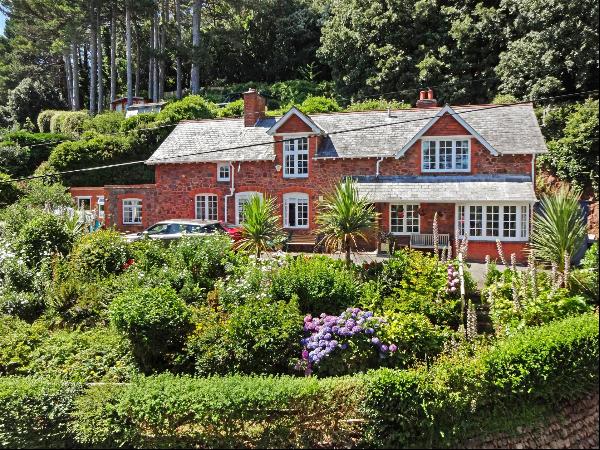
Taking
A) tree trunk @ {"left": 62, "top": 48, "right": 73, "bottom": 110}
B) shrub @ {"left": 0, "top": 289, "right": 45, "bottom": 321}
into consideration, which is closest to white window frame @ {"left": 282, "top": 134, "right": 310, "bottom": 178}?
shrub @ {"left": 0, "top": 289, "right": 45, "bottom": 321}

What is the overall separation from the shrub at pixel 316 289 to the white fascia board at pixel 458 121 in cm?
→ 1023

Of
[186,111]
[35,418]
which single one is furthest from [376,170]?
[186,111]

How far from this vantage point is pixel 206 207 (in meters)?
24.2

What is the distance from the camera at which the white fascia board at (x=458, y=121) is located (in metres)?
19.9

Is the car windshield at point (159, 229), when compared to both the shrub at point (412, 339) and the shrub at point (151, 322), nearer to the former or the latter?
the shrub at point (151, 322)

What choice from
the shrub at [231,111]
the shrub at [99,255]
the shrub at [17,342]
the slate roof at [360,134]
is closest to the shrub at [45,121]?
the shrub at [231,111]

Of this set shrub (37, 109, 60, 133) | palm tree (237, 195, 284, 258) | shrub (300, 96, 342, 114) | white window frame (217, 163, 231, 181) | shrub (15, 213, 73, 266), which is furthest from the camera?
shrub (37, 109, 60, 133)

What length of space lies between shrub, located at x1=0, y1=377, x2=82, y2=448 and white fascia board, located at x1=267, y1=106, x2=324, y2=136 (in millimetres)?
15496

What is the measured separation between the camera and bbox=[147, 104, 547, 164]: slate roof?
2019cm

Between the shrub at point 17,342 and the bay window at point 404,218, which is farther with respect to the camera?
the bay window at point 404,218

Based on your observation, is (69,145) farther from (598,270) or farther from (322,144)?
(598,270)

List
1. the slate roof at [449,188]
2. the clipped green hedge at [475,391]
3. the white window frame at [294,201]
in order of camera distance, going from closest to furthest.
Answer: the clipped green hedge at [475,391], the slate roof at [449,188], the white window frame at [294,201]

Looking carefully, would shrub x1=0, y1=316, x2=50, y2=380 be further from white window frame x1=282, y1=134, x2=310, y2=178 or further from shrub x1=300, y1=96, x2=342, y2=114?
shrub x1=300, y1=96, x2=342, y2=114

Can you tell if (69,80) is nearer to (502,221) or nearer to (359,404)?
(502,221)
